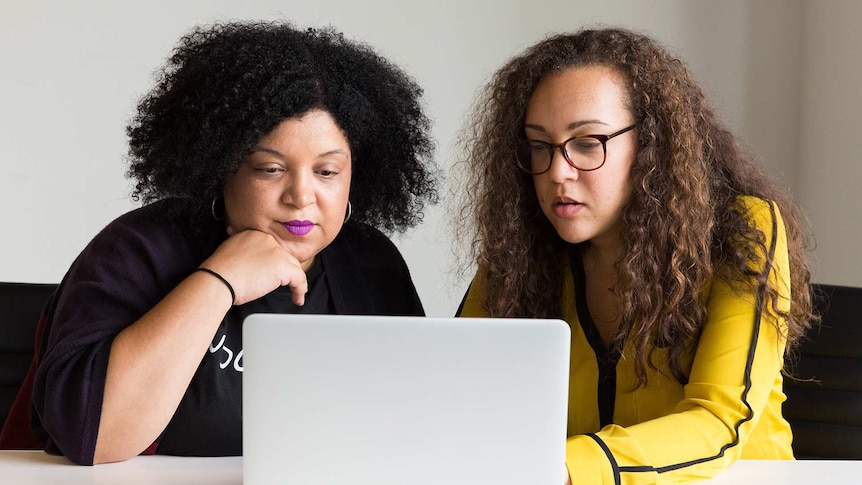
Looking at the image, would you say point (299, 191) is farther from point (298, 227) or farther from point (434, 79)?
point (434, 79)

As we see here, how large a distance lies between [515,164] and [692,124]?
1.02ft

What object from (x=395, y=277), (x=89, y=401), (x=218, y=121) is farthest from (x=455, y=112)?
(x=89, y=401)

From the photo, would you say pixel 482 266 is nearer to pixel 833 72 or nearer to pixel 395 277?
pixel 395 277

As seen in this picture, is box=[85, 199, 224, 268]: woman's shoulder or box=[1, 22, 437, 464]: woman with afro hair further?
box=[85, 199, 224, 268]: woman's shoulder

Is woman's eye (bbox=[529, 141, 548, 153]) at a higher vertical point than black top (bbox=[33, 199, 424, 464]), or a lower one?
higher

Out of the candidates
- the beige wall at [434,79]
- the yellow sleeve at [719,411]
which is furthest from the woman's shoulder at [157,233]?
the beige wall at [434,79]

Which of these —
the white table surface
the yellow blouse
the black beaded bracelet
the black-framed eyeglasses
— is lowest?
the white table surface

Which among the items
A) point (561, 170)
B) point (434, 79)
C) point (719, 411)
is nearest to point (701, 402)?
point (719, 411)

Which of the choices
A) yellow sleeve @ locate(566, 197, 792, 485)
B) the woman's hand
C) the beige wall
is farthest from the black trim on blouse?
the beige wall

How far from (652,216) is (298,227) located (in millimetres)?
587

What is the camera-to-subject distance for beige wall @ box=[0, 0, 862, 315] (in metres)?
2.86

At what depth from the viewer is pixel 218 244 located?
5.46ft

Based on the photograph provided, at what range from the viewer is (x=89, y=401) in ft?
4.50

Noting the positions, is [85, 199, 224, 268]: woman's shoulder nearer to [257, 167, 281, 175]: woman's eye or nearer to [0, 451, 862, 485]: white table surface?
[257, 167, 281, 175]: woman's eye
